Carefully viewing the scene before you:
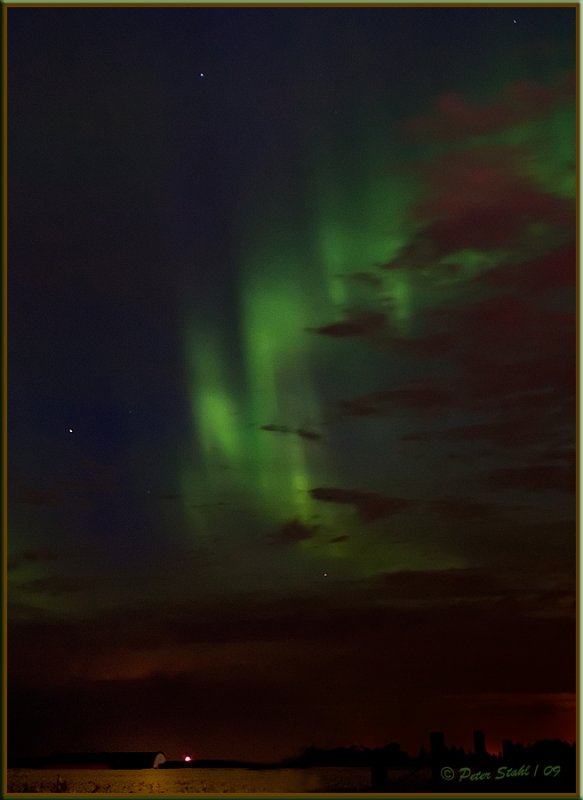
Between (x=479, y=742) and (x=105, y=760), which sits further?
(x=105, y=760)

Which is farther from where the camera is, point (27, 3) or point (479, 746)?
point (479, 746)

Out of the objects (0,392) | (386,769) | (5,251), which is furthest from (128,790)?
(5,251)

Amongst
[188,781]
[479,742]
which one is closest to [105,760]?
[188,781]

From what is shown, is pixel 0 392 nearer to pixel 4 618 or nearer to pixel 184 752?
pixel 4 618

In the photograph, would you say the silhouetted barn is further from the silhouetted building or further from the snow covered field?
the silhouetted building

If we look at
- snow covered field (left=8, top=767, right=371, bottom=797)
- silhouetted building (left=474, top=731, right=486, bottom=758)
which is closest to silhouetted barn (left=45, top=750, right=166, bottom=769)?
snow covered field (left=8, top=767, right=371, bottom=797)

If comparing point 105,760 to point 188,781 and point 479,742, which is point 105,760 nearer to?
point 188,781

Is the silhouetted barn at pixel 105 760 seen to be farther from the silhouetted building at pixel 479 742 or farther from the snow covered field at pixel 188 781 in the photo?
the silhouetted building at pixel 479 742

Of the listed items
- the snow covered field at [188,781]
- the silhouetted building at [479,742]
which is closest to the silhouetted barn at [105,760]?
the snow covered field at [188,781]
